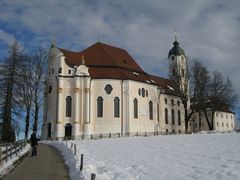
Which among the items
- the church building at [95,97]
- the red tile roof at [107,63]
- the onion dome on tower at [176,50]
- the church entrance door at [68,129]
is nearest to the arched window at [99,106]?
the church building at [95,97]

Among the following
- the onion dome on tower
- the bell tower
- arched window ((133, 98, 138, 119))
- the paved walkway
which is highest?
the onion dome on tower

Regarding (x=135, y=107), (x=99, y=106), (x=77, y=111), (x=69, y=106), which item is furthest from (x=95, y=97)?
(x=135, y=107)

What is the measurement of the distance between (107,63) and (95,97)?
7282mm

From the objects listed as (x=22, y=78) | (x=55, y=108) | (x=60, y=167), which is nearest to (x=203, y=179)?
(x=60, y=167)

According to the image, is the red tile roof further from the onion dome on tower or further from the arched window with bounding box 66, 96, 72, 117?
the onion dome on tower

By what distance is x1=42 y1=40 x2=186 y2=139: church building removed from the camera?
54.1 meters

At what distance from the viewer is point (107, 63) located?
197 feet

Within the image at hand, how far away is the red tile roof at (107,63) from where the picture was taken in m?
57.9

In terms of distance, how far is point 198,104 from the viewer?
6025 cm

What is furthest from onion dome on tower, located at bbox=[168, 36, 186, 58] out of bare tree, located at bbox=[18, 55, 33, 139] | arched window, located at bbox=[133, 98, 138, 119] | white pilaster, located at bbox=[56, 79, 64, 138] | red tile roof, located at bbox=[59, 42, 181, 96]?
bare tree, located at bbox=[18, 55, 33, 139]

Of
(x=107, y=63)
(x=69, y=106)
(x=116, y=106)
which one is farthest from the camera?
(x=107, y=63)

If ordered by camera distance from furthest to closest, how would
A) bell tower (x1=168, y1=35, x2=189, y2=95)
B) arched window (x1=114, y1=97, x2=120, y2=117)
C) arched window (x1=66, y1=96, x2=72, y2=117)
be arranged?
1. bell tower (x1=168, y1=35, x2=189, y2=95)
2. arched window (x1=114, y1=97, x2=120, y2=117)
3. arched window (x1=66, y1=96, x2=72, y2=117)

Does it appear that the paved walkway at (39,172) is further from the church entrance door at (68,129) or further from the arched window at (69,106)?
the arched window at (69,106)

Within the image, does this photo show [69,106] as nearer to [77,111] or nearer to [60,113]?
[77,111]
